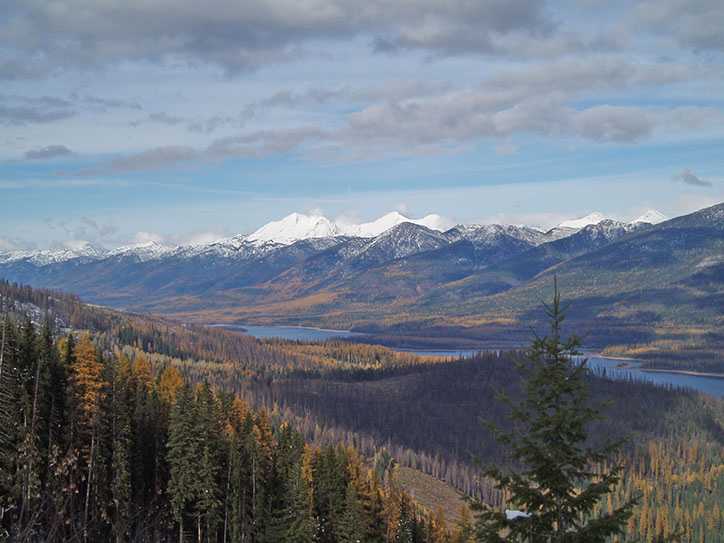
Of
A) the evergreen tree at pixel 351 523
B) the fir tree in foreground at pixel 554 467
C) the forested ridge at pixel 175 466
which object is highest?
the fir tree in foreground at pixel 554 467

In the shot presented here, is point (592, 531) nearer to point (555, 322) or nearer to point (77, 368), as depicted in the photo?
point (555, 322)

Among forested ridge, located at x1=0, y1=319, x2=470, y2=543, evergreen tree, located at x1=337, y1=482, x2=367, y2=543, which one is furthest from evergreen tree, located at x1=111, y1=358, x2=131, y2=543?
evergreen tree, located at x1=337, y1=482, x2=367, y2=543

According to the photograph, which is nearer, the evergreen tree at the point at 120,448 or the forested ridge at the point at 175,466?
the evergreen tree at the point at 120,448

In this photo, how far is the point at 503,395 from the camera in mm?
22750

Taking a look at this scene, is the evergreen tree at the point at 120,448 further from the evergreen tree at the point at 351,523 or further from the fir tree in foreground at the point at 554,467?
the fir tree in foreground at the point at 554,467

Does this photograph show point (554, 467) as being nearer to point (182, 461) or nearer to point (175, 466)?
point (182, 461)

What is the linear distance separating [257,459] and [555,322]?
48603 millimetres

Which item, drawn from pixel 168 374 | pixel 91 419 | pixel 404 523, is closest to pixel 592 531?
pixel 91 419

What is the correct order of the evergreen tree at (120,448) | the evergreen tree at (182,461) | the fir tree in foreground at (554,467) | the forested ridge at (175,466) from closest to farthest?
1. the fir tree in foreground at (554,467)
2. the evergreen tree at (120,448)
3. the forested ridge at (175,466)
4. the evergreen tree at (182,461)

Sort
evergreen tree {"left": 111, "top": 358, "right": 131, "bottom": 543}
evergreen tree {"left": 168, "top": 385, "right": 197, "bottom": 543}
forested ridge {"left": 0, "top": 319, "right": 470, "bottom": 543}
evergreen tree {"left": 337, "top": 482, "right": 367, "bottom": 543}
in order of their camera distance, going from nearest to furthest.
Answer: evergreen tree {"left": 111, "top": 358, "right": 131, "bottom": 543} < forested ridge {"left": 0, "top": 319, "right": 470, "bottom": 543} < evergreen tree {"left": 168, "top": 385, "right": 197, "bottom": 543} < evergreen tree {"left": 337, "top": 482, "right": 367, "bottom": 543}

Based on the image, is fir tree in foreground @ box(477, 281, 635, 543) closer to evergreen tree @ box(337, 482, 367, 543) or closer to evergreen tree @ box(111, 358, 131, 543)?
evergreen tree @ box(111, 358, 131, 543)

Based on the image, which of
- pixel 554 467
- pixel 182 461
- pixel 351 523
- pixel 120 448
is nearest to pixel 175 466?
pixel 182 461

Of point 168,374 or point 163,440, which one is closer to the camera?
point 163,440

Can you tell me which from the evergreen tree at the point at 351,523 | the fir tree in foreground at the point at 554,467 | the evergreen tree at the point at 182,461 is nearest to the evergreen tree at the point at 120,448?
the evergreen tree at the point at 182,461
